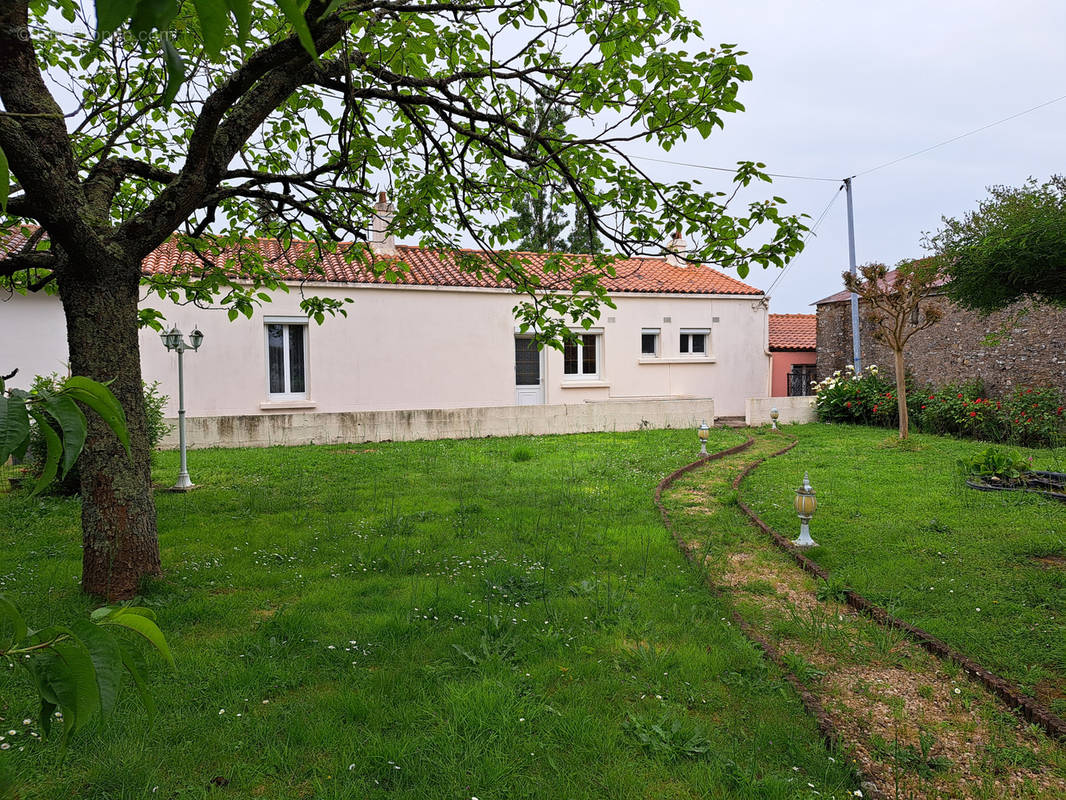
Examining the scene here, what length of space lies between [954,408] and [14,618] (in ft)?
57.4

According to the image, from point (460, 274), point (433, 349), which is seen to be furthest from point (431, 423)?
point (460, 274)

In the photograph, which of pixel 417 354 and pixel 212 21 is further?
pixel 417 354

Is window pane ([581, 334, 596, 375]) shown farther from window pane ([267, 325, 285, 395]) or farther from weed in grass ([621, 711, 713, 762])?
weed in grass ([621, 711, 713, 762])

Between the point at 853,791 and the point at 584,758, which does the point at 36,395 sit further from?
the point at 853,791

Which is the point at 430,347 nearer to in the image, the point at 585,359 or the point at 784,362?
the point at 585,359

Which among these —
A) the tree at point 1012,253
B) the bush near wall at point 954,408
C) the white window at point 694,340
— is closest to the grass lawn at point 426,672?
the tree at point 1012,253

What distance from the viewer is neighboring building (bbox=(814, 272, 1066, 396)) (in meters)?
14.4

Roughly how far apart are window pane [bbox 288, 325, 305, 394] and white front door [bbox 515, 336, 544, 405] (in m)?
5.82

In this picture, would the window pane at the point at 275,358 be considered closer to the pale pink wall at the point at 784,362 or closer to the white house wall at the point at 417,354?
the white house wall at the point at 417,354

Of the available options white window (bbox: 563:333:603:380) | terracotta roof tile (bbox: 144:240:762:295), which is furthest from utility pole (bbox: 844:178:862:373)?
white window (bbox: 563:333:603:380)

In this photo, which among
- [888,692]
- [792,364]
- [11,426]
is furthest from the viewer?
[792,364]

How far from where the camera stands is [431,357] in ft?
54.4

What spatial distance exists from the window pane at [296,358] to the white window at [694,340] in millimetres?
11223

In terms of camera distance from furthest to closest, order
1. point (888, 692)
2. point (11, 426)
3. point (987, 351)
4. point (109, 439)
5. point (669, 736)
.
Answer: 1. point (987, 351)
2. point (109, 439)
3. point (888, 692)
4. point (669, 736)
5. point (11, 426)
